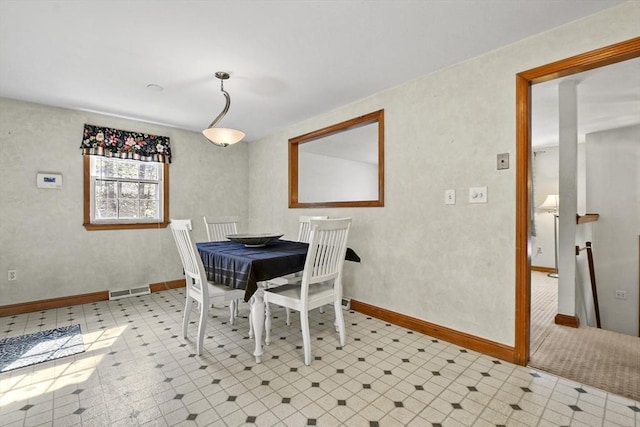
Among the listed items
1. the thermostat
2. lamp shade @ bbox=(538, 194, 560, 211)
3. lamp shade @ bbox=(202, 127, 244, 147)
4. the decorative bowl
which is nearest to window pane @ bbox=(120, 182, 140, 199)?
the thermostat

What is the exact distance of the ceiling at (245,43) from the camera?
5.83ft

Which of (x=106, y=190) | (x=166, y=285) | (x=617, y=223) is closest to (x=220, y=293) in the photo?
(x=166, y=285)

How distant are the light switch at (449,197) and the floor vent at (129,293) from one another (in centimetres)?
Result: 395

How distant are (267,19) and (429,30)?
1111mm

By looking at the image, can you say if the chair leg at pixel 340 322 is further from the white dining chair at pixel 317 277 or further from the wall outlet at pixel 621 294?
the wall outlet at pixel 621 294

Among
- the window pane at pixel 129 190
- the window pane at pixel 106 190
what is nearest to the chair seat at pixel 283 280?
the window pane at pixel 129 190

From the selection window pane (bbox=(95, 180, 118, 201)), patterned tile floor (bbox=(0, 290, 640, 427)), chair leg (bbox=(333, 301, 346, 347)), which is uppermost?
window pane (bbox=(95, 180, 118, 201))

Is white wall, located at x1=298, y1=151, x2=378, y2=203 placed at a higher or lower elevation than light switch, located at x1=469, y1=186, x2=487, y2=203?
higher

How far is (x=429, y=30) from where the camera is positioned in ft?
6.55

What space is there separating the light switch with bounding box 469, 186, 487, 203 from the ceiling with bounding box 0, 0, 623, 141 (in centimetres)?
108

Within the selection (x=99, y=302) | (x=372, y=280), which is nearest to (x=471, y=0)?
(x=372, y=280)

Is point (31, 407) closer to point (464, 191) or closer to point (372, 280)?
point (372, 280)

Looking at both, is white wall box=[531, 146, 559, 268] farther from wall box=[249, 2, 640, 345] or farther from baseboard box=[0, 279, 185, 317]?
baseboard box=[0, 279, 185, 317]

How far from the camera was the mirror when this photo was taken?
355cm
